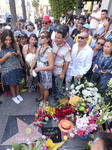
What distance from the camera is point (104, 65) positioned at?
244cm

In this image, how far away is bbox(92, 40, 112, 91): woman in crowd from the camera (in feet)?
7.74

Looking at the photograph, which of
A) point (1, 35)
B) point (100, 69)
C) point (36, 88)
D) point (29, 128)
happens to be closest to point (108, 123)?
point (100, 69)

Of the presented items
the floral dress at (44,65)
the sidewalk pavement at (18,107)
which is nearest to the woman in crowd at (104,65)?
the floral dress at (44,65)

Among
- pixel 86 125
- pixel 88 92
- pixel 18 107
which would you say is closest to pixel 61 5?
pixel 18 107

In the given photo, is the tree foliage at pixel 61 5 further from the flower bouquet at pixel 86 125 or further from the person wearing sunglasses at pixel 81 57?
the flower bouquet at pixel 86 125

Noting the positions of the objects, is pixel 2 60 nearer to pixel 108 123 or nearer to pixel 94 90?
pixel 94 90

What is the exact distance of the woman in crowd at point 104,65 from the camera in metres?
2.36

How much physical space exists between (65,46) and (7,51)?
4.41 ft

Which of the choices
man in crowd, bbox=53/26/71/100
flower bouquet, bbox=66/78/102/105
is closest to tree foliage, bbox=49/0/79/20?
man in crowd, bbox=53/26/71/100

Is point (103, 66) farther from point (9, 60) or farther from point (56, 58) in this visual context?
point (9, 60)

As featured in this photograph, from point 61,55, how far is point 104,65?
3.24 ft

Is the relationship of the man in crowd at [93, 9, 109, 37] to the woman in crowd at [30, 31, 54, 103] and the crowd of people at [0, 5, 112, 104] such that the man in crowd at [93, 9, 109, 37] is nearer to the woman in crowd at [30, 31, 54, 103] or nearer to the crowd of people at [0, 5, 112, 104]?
the crowd of people at [0, 5, 112, 104]

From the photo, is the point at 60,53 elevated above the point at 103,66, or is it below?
above

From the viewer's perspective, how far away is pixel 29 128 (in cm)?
232
